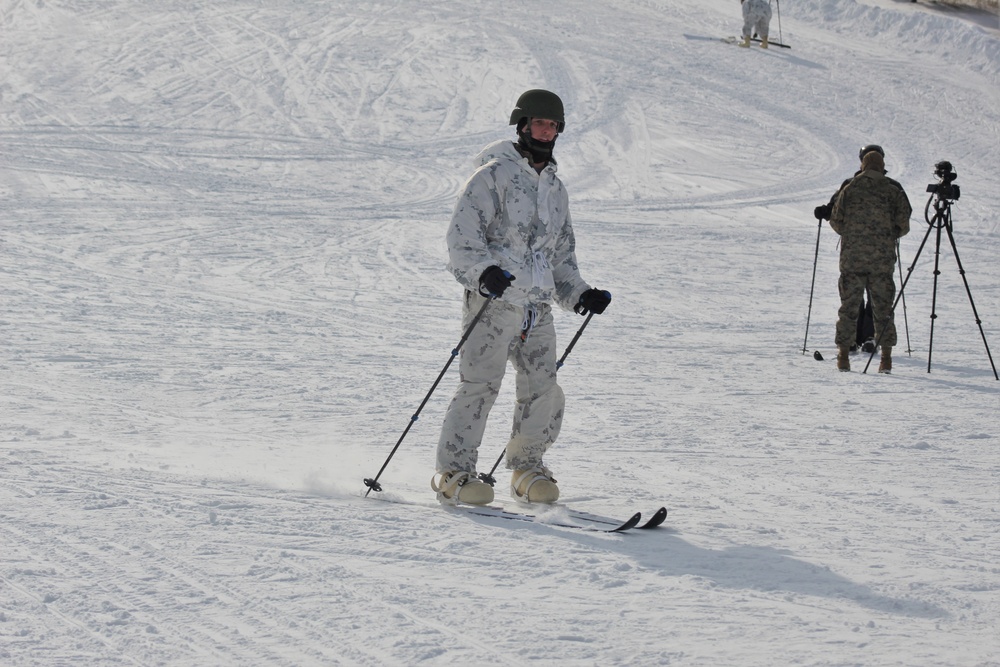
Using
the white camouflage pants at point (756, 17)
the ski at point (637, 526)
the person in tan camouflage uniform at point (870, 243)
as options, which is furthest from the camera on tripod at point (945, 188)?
the white camouflage pants at point (756, 17)

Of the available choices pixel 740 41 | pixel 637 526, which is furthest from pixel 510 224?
pixel 740 41

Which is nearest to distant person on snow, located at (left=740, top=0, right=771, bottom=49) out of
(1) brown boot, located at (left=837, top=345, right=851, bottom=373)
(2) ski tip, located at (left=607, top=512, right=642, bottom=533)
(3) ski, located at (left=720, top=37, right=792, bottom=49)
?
(3) ski, located at (left=720, top=37, right=792, bottom=49)

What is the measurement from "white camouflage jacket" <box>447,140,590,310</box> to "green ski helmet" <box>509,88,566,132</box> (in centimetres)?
16

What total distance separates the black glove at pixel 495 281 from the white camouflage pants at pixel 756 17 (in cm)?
2327

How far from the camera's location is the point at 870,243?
9133mm

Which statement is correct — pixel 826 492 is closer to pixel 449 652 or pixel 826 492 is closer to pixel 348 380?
pixel 449 652

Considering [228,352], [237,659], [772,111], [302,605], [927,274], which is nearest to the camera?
[237,659]

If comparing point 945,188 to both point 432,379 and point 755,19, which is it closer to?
point 432,379

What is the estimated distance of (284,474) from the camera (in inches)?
218

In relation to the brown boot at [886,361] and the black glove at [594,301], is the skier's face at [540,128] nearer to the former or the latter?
the black glove at [594,301]

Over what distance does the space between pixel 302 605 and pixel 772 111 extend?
19881mm

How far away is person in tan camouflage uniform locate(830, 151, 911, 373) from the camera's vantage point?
29.8 feet

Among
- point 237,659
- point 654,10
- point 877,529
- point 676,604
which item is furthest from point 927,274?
point 654,10

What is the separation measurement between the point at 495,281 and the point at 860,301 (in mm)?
5419
